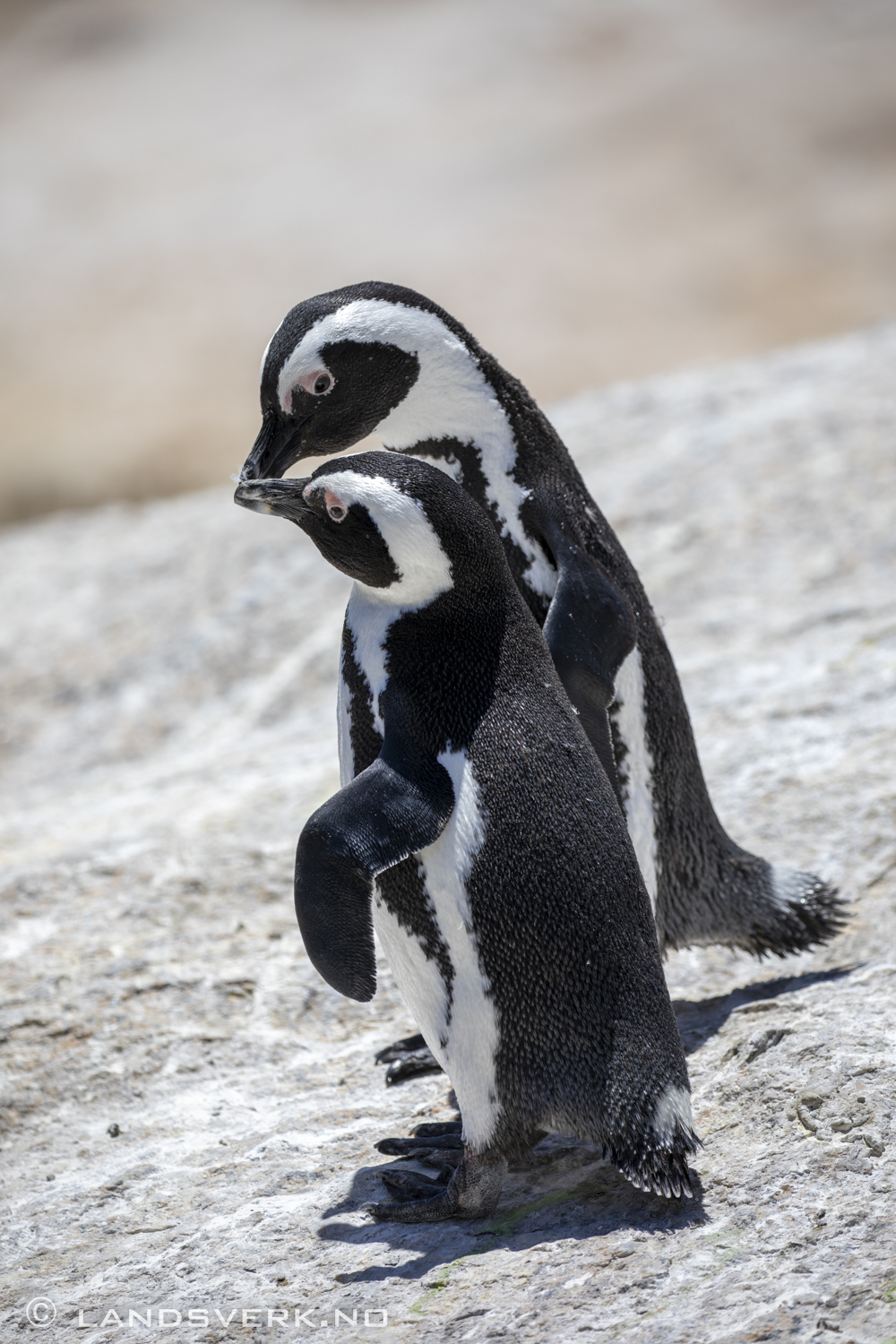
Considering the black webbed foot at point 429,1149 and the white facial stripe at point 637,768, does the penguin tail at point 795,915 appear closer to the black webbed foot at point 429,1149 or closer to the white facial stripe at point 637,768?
the white facial stripe at point 637,768

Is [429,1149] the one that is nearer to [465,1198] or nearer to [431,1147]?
[431,1147]

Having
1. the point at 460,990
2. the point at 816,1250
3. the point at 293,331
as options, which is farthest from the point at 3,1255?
the point at 293,331

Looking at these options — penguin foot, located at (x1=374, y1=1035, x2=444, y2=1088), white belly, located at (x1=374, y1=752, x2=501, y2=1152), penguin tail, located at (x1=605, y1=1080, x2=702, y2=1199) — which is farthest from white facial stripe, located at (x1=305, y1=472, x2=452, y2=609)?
penguin foot, located at (x1=374, y1=1035, x2=444, y2=1088)

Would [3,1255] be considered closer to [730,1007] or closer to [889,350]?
[730,1007]

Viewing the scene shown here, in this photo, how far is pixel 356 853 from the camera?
1321 millimetres

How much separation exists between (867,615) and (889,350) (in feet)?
5.41

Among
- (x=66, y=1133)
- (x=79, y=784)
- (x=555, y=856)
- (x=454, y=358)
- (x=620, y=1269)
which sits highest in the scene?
(x=454, y=358)

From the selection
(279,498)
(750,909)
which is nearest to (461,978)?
(279,498)

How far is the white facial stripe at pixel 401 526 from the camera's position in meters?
1.40

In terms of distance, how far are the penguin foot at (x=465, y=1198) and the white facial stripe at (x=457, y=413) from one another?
0.69 m

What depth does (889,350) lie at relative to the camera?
4.29 m

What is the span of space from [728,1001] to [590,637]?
639 mm

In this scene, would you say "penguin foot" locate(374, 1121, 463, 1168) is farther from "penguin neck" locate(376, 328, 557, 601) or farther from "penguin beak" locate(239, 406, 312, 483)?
"penguin beak" locate(239, 406, 312, 483)

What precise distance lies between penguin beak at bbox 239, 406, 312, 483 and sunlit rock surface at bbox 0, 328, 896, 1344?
2.80 ft
